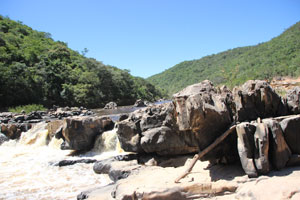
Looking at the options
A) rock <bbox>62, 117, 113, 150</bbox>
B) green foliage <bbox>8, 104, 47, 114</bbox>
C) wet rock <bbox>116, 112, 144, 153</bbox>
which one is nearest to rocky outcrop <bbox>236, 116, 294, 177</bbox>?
wet rock <bbox>116, 112, 144, 153</bbox>

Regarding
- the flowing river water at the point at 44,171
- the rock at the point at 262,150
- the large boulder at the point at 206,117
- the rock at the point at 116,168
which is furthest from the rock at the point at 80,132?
the rock at the point at 262,150

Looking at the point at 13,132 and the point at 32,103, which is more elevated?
the point at 32,103

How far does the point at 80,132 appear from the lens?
12.5 metres

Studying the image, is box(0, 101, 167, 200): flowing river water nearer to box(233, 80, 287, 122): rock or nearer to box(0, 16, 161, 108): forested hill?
box(233, 80, 287, 122): rock

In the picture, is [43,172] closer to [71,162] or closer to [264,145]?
[71,162]

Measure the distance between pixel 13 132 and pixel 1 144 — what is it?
1.12 meters

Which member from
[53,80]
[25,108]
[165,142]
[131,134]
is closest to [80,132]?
[131,134]

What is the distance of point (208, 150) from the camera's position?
5.60m

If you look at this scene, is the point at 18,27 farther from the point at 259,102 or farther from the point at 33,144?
the point at 259,102

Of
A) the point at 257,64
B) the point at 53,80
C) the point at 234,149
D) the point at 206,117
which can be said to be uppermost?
the point at 257,64

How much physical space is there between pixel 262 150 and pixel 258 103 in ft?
4.29

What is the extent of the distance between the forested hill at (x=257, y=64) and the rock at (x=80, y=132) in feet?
40.3

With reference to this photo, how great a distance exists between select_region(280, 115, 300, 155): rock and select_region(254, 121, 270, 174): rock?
0.50m

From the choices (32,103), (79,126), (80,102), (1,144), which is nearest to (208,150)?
(79,126)
